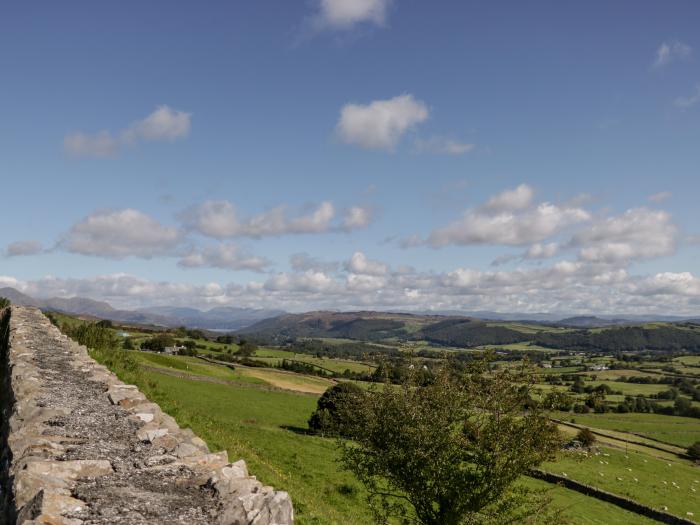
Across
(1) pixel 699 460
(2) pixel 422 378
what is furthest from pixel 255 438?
(1) pixel 699 460

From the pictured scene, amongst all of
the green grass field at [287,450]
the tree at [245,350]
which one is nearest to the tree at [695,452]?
the green grass field at [287,450]

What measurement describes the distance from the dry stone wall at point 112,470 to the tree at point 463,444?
10.5m

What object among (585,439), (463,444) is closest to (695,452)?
(585,439)

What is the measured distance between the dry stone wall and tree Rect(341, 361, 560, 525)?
10.5 m

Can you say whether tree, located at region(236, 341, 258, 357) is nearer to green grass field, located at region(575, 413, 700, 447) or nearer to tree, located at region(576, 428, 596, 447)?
green grass field, located at region(575, 413, 700, 447)

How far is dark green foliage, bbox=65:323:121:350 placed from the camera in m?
31.5

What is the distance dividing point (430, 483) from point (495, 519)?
9.03 ft

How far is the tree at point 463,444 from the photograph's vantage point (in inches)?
708

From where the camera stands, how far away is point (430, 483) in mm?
18938

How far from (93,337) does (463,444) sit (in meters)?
26.4

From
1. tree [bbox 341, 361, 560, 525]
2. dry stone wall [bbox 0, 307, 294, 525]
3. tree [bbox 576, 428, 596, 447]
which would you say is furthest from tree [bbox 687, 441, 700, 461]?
dry stone wall [bbox 0, 307, 294, 525]

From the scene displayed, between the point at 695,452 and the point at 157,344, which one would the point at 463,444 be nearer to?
the point at 695,452

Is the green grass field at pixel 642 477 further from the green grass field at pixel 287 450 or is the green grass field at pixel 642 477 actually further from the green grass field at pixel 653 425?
the green grass field at pixel 653 425

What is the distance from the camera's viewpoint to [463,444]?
18.4 meters
